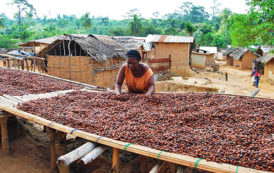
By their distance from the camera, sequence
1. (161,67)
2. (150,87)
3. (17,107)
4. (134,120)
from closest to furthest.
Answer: (134,120) → (17,107) → (150,87) → (161,67)

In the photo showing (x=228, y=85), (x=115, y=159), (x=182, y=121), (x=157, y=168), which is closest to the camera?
(x=157, y=168)

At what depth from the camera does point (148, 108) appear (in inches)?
122

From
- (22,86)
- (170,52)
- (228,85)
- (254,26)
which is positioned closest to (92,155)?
(22,86)

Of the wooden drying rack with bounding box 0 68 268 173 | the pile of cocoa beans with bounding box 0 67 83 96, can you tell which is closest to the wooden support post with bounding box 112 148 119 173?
the wooden drying rack with bounding box 0 68 268 173

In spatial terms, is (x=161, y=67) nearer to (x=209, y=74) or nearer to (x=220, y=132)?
(x=209, y=74)

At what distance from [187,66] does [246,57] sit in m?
10.7

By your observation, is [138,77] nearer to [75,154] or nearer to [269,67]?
[75,154]

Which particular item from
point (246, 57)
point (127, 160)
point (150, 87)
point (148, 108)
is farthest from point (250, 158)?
point (246, 57)

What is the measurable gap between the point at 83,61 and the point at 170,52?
8.49 metres

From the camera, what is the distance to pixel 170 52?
16.2m

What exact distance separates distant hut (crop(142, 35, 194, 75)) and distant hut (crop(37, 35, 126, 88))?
5644 mm

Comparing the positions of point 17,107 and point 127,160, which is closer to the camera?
point 17,107

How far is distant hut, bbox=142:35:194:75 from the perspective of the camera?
15.6 meters

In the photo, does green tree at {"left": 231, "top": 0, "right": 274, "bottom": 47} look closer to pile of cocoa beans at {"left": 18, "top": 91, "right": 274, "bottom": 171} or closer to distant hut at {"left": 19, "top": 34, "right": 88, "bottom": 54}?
pile of cocoa beans at {"left": 18, "top": 91, "right": 274, "bottom": 171}
